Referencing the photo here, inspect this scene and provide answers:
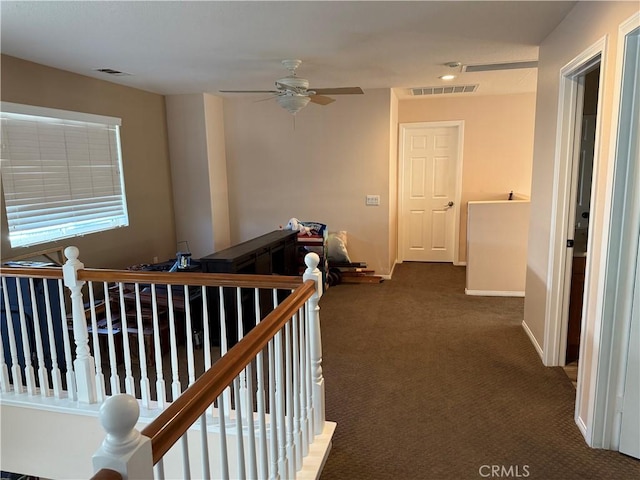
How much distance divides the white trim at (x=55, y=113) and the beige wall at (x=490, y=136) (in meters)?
3.96

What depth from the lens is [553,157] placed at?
3.04 metres

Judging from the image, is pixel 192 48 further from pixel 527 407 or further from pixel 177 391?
pixel 527 407

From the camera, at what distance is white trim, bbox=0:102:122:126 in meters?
3.48

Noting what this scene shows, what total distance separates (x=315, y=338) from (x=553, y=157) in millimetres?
2171

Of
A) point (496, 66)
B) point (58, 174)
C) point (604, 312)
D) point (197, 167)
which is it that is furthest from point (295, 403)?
point (197, 167)

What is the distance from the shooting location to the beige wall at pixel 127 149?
3.69m

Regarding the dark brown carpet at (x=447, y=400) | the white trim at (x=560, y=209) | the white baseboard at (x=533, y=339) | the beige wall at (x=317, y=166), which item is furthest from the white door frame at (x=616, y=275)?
the beige wall at (x=317, y=166)

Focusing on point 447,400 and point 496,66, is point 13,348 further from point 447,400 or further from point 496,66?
point 496,66

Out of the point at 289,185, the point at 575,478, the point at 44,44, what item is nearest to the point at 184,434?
the point at 575,478

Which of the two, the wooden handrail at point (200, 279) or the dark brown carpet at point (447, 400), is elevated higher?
the wooden handrail at point (200, 279)

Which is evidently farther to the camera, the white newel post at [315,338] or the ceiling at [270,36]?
the ceiling at [270,36]

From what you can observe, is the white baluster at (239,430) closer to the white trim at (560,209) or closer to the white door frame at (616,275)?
the white door frame at (616,275)

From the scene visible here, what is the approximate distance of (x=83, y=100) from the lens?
4293 mm

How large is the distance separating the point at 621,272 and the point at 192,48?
326 centimetres
